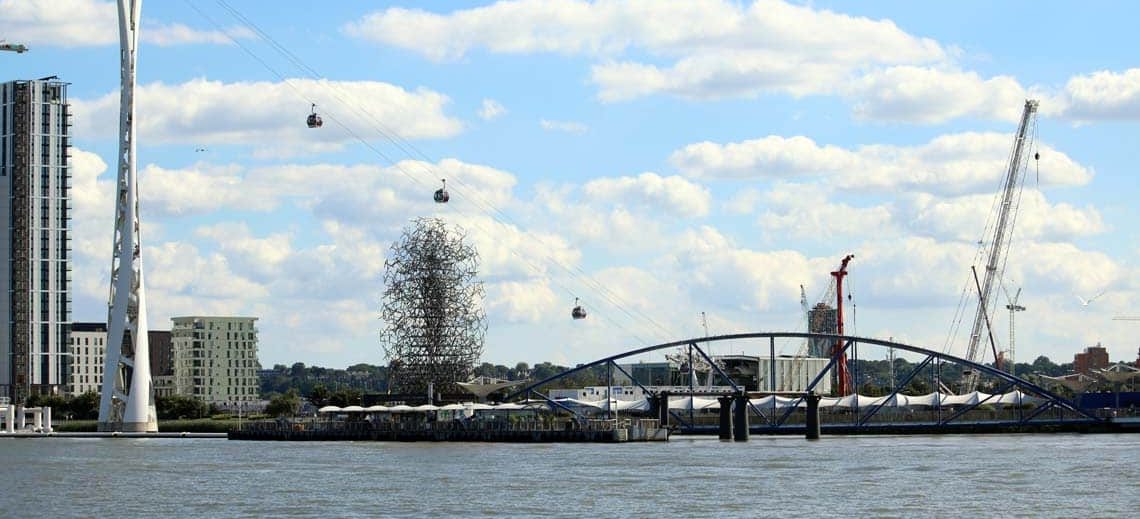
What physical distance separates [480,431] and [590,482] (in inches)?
2334

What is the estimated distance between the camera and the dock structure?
131m

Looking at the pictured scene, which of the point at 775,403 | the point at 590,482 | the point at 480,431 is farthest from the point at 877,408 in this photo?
the point at 590,482

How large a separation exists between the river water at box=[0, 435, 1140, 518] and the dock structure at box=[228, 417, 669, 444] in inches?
579

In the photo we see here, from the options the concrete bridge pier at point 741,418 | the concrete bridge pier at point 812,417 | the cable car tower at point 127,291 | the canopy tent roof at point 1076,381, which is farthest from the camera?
the canopy tent roof at point 1076,381

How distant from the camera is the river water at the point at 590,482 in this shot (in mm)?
63562

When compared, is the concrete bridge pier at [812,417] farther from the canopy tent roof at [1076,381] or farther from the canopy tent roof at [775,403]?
the canopy tent roof at [1076,381]

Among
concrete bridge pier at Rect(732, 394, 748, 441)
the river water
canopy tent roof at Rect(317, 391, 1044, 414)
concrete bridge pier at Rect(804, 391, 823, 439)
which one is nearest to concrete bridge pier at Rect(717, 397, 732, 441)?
concrete bridge pier at Rect(732, 394, 748, 441)

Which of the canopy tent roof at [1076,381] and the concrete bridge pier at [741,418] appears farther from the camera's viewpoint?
the canopy tent roof at [1076,381]

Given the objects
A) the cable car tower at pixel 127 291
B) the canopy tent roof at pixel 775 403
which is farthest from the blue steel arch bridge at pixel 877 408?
the cable car tower at pixel 127 291

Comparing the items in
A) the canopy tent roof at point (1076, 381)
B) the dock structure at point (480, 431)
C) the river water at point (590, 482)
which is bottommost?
the river water at point (590, 482)

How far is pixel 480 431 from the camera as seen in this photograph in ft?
444

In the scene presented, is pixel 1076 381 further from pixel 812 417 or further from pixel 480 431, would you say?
pixel 480 431

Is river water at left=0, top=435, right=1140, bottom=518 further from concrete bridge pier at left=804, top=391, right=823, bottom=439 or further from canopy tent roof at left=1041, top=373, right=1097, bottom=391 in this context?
canopy tent roof at left=1041, top=373, right=1097, bottom=391

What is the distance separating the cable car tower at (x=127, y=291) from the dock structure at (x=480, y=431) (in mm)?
10979
